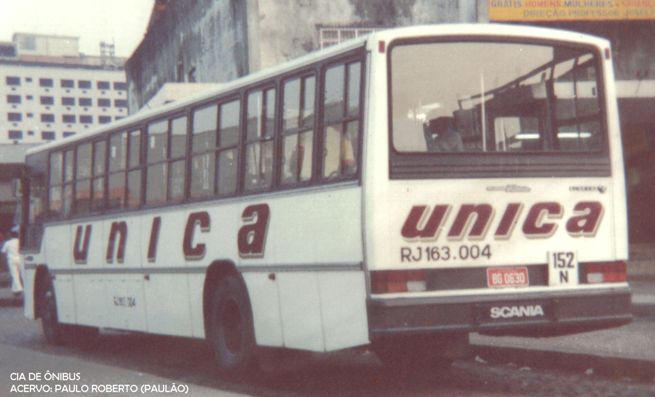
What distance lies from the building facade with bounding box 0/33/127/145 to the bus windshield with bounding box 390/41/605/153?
12940 cm

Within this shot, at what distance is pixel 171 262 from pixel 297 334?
306 cm

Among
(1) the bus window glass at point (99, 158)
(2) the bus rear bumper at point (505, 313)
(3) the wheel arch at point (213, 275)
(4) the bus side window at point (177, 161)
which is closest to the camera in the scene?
(2) the bus rear bumper at point (505, 313)

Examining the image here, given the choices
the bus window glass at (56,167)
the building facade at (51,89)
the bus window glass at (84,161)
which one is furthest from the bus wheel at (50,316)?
the building facade at (51,89)

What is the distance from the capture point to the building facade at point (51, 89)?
13712 cm

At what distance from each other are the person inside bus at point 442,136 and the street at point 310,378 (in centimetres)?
206

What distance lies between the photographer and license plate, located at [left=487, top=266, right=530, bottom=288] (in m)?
9.95

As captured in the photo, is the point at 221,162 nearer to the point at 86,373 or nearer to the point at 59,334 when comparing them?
the point at 86,373

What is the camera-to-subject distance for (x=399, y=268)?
9.63 m

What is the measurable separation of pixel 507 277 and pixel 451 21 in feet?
59.4

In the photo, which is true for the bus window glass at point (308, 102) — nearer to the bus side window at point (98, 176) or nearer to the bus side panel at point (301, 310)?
the bus side panel at point (301, 310)

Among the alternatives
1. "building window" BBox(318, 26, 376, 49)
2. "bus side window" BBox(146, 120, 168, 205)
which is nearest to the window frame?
"bus side window" BBox(146, 120, 168, 205)

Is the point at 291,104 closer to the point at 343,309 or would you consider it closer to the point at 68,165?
the point at 343,309

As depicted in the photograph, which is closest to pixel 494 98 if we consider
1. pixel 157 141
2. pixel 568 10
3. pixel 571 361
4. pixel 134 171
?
pixel 571 361

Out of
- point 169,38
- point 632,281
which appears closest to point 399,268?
point 632,281
